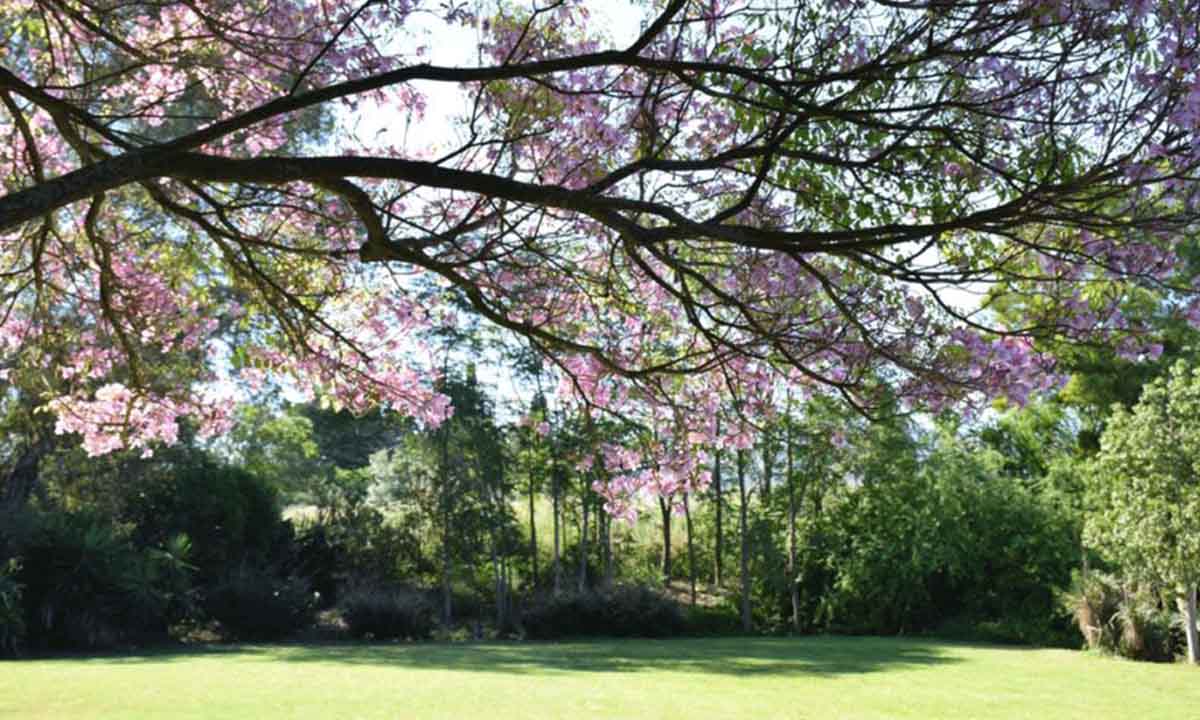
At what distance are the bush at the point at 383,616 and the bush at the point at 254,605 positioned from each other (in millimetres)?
793

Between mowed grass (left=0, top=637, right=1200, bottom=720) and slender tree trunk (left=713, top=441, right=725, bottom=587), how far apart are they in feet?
13.3

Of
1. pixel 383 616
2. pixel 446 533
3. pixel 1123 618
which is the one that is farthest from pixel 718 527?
pixel 1123 618

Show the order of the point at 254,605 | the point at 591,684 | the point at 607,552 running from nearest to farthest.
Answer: the point at 591,684 → the point at 254,605 → the point at 607,552

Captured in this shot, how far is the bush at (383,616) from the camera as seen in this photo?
15625mm

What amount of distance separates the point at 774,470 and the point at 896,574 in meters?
2.67

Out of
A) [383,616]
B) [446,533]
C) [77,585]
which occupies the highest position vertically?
[446,533]

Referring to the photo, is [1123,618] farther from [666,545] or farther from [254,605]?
[254,605]

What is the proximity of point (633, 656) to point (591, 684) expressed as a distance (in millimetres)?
3377

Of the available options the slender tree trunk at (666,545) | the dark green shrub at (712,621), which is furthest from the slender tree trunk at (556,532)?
the dark green shrub at (712,621)

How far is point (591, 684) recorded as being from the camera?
32.3 ft

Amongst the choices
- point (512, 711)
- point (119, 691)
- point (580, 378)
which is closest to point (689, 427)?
point (580, 378)

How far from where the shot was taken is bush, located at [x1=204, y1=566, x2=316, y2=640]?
15195 mm

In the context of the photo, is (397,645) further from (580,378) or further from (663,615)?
(580,378)

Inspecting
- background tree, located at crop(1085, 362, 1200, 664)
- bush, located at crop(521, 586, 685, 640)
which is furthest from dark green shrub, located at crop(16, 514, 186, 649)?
background tree, located at crop(1085, 362, 1200, 664)
